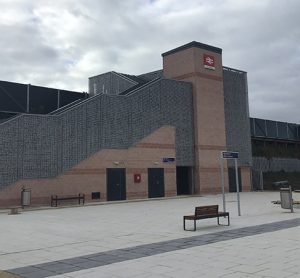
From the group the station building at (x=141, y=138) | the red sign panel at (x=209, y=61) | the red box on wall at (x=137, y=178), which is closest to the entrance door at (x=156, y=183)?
the station building at (x=141, y=138)

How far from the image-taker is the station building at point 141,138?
27.4 meters

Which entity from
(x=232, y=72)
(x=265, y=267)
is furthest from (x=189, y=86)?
(x=265, y=267)

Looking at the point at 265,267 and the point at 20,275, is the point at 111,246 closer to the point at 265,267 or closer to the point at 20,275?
the point at 20,275

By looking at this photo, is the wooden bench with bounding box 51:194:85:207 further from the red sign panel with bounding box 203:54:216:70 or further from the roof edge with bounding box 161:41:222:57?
the red sign panel with bounding box 203:54:216:70

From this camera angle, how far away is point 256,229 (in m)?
14.2

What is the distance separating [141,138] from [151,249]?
74.9 feet

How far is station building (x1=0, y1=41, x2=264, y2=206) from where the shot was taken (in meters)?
27.4

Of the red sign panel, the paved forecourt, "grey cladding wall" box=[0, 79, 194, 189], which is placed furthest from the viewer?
the red sign panel

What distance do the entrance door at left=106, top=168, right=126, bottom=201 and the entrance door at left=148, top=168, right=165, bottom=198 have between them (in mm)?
2560

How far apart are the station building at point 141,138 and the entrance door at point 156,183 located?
8 centimetres

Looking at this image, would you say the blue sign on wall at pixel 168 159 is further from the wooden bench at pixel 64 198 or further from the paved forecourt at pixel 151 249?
the paved forecourt at pixel 151 249

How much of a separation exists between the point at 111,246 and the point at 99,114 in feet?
66.3

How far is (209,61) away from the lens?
39031 mm

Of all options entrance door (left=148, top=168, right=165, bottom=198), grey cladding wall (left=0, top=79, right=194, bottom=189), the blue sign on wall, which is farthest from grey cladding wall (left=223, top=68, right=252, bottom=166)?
entrance door (left=148, top=168, right=165, bottom=198)
